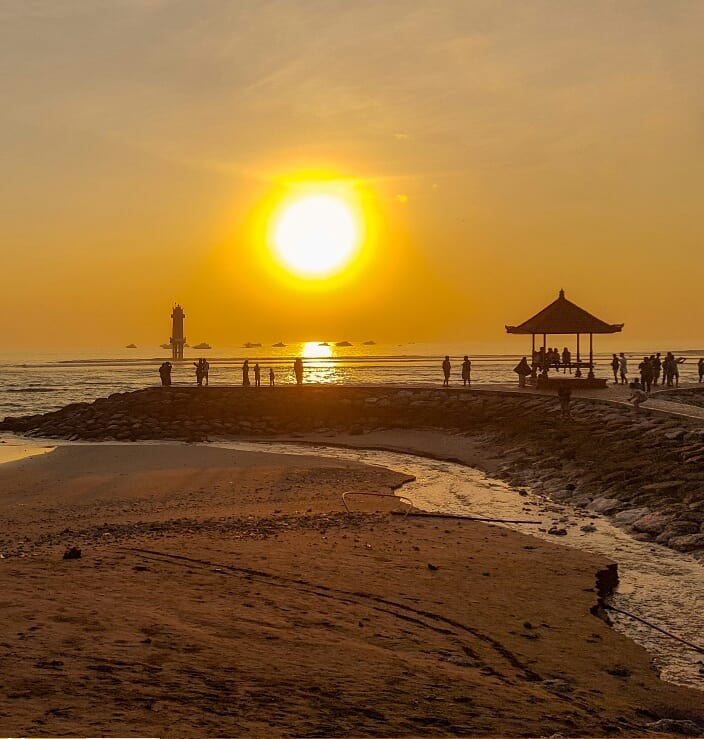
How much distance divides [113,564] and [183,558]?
3.43 feet

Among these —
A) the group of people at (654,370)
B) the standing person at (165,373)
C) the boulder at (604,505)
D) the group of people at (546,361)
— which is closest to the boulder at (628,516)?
the boulder at (604,505)

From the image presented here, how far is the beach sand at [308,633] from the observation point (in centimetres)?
607

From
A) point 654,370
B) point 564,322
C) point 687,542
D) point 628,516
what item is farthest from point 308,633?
point 654,370

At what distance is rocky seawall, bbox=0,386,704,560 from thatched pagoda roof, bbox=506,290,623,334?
11.2ft

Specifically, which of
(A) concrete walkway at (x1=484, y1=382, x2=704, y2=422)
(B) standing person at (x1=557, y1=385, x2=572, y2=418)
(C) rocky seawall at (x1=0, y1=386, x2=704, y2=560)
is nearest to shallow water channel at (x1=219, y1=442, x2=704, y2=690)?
(C) rocky seawall at (x1=0, y1=386, x2=704, y2=560)

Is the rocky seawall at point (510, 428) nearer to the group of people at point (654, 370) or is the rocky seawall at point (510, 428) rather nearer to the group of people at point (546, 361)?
the group of people at point (546, 361)

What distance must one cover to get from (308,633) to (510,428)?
2200 cm

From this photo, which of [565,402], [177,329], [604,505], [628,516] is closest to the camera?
[628,516]

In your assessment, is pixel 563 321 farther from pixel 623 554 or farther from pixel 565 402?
pixel 623 554

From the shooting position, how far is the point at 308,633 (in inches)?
320

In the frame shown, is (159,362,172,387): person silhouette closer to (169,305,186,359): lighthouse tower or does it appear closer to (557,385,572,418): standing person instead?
(557,385,572,418): standing person

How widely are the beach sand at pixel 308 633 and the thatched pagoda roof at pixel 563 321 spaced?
20911 millimetres

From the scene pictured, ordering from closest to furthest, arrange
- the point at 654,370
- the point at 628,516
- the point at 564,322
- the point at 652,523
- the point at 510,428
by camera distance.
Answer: the point at 652,523 < the point at 628,516 < the point at 510,428 < the point at 564,322 < the point at 654,370

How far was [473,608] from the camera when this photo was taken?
961 centimetres
